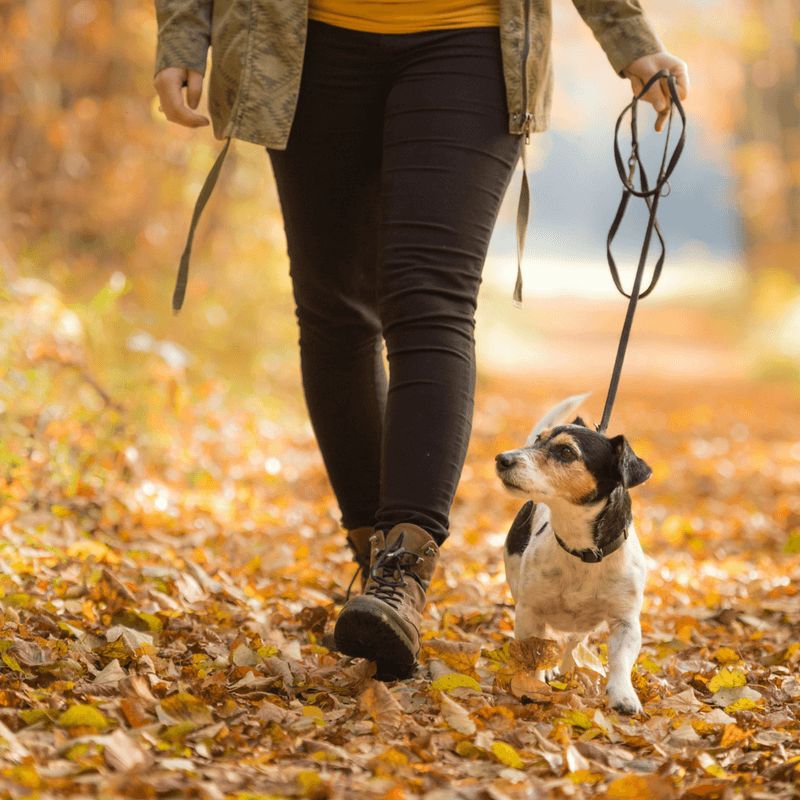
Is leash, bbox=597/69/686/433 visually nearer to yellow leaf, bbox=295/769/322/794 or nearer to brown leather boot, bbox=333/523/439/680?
brown leather boot, bbox=333/523/439/680

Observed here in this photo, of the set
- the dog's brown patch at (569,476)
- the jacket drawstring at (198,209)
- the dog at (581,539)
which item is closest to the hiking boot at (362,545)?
the dog at (581,539)

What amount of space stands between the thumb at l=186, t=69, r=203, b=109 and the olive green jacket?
0.7 inches

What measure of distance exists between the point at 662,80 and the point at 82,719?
2.11m

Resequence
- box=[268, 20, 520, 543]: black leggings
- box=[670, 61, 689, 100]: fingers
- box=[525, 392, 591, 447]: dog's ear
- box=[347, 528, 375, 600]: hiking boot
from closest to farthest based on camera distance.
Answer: box=[268, 20, 520, 543]: black leggings → box=[670, 61, 689, 100]: fingers → box=[347, 528, 375, 600]: hiking boot → box=[525, 392, 591, 447]: dog's ear

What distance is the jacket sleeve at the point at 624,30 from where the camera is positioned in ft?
9.27

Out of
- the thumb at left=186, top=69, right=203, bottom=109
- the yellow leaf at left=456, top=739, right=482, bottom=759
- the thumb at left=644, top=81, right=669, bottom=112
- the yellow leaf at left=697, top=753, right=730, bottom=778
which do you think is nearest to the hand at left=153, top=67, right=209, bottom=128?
the thumb at left=186, top=69, right=203, bottom=109

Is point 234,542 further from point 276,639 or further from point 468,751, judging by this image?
point 468,751

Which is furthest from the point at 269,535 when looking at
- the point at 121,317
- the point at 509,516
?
the point at 121,317

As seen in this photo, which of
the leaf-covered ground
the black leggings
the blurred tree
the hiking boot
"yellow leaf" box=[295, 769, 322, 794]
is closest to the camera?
"yellow leaf" box=[295, 769, 322, 794]

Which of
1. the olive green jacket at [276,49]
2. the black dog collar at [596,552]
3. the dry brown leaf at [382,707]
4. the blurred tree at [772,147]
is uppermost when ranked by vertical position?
the blurred tree at [772,147]

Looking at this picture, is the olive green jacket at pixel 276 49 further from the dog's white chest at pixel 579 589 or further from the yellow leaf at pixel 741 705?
the yellow leaf at pixel 741 705

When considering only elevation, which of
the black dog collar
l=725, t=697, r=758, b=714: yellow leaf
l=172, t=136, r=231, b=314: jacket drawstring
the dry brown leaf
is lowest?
the dry brown leaf

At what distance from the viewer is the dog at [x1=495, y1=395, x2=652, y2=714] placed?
2805mm

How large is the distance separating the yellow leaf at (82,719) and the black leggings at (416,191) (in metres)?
0.81
